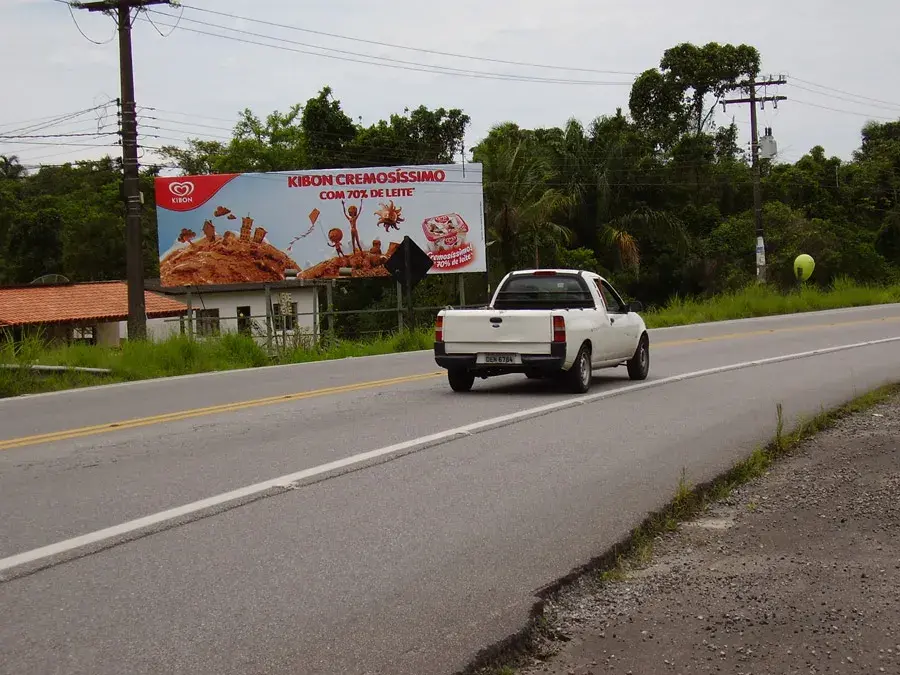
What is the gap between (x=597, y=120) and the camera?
54094 millimetres

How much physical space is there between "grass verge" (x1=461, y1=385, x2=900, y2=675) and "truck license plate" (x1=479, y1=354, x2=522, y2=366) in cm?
378

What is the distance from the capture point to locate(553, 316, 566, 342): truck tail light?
13891 millimetres

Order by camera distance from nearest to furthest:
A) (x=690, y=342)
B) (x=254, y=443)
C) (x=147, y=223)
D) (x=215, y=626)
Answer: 1. (x=215, y=626)
2. (x=254, y=443)
3. (x=690, y=342)
4. (x=147, y=223)

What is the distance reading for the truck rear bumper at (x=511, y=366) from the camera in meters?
13.9

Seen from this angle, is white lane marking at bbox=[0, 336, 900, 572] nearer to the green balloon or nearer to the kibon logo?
the kibon logo

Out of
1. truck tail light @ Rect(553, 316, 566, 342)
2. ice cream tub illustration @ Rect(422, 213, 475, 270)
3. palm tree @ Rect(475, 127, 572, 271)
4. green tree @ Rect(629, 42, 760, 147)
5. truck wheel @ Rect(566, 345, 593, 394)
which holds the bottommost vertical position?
truck wheel @ Rect(566, 345, 593, 394)

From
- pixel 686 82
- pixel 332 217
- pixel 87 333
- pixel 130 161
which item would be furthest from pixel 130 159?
pixel 686 82

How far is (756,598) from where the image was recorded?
542 cm

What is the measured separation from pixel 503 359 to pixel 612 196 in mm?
40425

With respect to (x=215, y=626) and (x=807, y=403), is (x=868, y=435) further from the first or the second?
(x=215, y=626)

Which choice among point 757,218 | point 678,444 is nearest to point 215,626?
point 678,444

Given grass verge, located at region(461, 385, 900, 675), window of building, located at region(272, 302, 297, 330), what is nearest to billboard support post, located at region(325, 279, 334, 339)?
window of building, located at region(272, 302, 297, 330)

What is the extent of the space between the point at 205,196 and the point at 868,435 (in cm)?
3343

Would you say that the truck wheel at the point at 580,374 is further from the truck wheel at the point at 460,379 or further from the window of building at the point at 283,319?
the window of building at the point at 283,319
